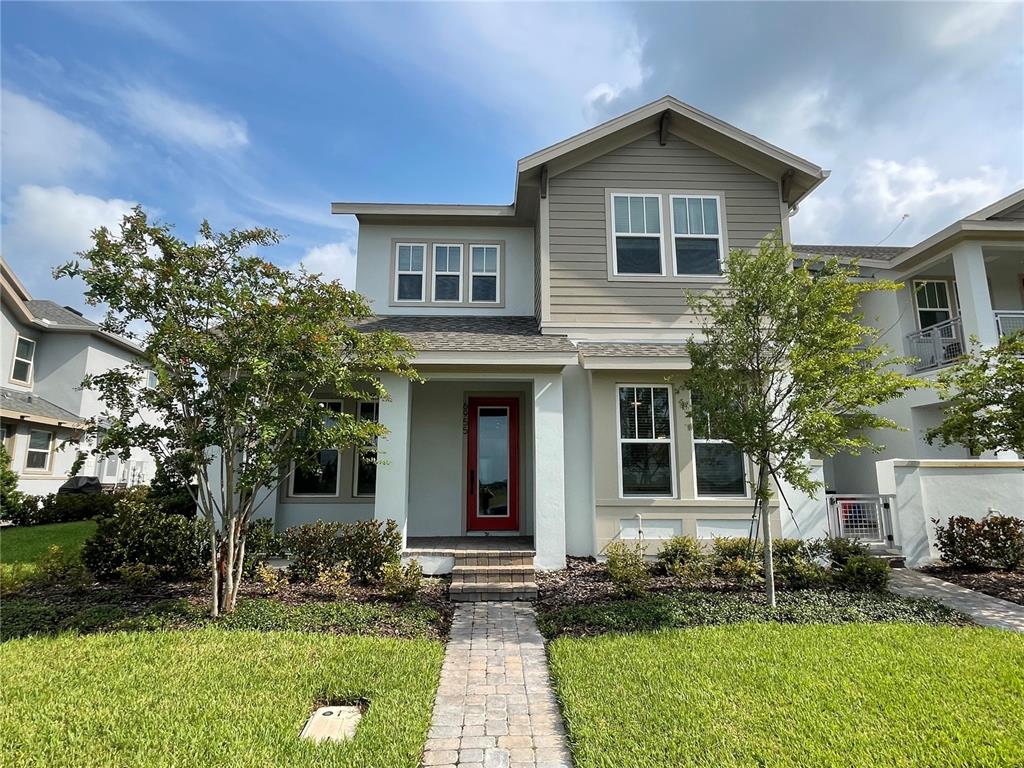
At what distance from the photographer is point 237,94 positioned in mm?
10102

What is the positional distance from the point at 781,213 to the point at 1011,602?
7.38m

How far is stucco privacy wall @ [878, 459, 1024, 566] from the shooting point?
8891 millimetres

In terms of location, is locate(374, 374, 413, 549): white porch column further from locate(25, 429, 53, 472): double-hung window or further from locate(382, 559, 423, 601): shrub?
locate(25, 429, 53, 472): double-hung window

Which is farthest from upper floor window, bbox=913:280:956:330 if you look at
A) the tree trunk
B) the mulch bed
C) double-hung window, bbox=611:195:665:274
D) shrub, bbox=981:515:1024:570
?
the tree trunk

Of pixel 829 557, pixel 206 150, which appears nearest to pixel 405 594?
pixel 829 557

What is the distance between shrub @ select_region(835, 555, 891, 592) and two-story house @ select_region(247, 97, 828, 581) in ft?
5.80

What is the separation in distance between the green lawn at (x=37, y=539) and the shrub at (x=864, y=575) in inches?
488

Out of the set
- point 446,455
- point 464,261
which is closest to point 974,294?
point 464,261

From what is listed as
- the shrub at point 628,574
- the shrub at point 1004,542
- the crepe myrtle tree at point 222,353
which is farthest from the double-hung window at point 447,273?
the shrub at point 1004,542

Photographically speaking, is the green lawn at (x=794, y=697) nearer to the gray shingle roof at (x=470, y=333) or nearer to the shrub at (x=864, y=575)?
the shrub at (x=864, y=575)

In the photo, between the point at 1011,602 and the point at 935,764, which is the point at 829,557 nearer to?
the point at 1011,602

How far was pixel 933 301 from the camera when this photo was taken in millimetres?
13555

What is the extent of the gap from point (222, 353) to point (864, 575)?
8.61 meters

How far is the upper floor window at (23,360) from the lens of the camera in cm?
1845
